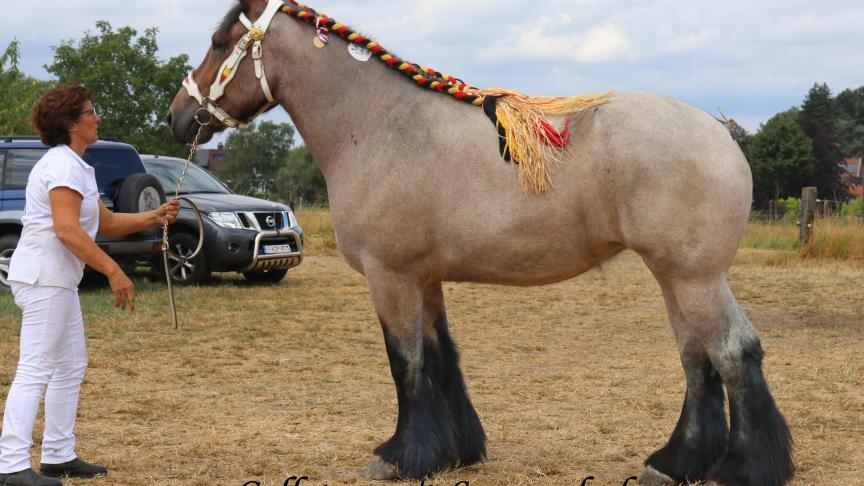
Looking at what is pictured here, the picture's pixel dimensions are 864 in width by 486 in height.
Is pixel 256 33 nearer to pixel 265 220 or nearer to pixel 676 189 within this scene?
pixel 676 189

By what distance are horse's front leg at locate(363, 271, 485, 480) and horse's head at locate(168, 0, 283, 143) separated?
107cm

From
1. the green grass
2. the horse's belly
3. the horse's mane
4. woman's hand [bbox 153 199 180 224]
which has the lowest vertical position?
the green grass

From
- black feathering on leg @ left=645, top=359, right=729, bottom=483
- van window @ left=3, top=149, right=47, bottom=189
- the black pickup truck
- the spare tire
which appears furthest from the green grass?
black feathering on leg @ left=645, top=359, right=729, bottom=483

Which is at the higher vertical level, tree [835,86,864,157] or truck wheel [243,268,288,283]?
tree [835,86,864,157]

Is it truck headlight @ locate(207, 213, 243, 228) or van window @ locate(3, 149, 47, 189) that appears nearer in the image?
van window @ locate(3, 149, 47, 189)

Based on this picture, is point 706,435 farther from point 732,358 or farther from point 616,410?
point 616,410

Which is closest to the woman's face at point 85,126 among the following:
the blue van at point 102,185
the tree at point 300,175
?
the blue van at point 102,185

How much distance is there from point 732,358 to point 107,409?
160 inches

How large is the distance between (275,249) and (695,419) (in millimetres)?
9299

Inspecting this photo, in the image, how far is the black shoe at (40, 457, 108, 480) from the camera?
14.8 ft

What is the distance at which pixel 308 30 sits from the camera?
450 cm

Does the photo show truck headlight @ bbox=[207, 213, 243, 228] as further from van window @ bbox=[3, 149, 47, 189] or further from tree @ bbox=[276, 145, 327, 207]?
tree @ bbox=[276, 145, 327, 207]

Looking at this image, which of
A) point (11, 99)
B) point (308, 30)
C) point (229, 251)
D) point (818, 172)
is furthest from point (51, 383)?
point (818, 172)

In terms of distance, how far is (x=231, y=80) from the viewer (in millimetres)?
4527
